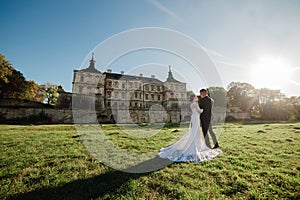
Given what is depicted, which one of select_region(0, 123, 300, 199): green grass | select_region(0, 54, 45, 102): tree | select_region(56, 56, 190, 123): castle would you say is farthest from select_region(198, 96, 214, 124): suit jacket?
select_region(0, 54, 45, 102): tree

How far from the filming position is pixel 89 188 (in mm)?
2699

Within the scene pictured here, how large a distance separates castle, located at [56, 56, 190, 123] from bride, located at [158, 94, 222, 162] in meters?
23.5

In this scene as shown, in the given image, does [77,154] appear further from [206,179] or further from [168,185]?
[206,179]

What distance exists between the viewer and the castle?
29.9 meters

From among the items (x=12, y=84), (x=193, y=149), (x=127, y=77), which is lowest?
(x=193, y=149)

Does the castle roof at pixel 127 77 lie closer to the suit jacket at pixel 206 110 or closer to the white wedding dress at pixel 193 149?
the suit jacket at pixel 206 110

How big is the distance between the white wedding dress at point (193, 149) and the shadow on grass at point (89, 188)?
167cm

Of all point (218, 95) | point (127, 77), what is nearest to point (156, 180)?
point (127, 77)

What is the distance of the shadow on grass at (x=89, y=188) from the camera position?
8.04 ft

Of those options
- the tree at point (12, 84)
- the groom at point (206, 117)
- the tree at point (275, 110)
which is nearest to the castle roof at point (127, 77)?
the tree at point (12, 84)

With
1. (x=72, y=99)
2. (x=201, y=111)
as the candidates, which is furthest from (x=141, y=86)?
(x=201, y=111)

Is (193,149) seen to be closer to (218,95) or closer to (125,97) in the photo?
(125,97)

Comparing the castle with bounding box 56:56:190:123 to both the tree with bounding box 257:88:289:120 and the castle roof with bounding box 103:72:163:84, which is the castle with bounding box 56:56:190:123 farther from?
the tree with bounding box 257:88:289:120

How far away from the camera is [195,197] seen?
93.6 inches
